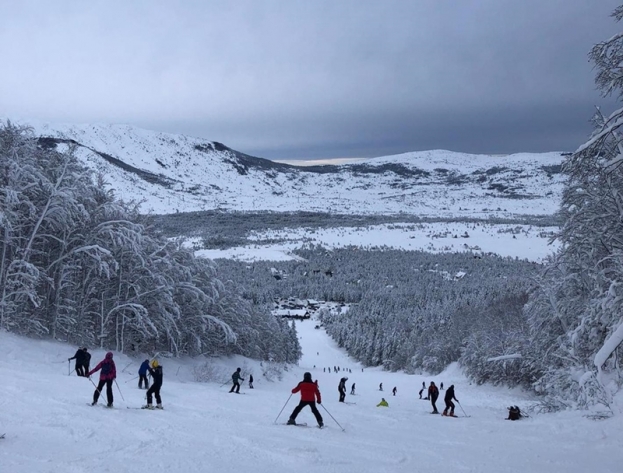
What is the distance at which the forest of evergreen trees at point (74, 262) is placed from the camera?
21.5 meters

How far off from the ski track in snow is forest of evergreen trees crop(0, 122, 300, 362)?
5.66 metres

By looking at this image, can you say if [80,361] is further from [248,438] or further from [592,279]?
[592,279]

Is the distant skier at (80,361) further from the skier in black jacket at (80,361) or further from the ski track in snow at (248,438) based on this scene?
the ski track in snow at (248,438)

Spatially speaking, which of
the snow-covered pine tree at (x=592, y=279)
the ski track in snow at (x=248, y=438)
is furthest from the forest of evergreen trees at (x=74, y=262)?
the snow-covered pine tree at (x=592, y=279)

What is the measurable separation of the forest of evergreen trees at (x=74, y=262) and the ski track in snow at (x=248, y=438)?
5662 millimetres

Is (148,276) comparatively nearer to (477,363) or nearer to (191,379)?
(191,379)

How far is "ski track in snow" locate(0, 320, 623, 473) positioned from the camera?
8.62 m

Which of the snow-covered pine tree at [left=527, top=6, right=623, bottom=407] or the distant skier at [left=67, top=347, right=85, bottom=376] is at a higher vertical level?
the snow-covered pine tree at [left=527, top=6, right=623, bottom=407]

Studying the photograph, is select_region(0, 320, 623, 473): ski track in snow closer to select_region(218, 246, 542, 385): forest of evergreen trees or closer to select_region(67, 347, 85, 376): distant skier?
select_region(67, 347, 85, 376): distant skier

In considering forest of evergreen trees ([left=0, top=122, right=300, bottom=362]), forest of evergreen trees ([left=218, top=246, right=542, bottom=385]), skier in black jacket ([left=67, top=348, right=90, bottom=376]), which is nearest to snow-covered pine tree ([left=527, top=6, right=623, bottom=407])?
forest of evergreen trees ([left=218, top=246, right=542, bottom=385])

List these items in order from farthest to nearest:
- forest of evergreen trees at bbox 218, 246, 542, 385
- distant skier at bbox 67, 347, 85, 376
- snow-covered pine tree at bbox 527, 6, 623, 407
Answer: forest of evergreen trees at bbox 218, 246, 542, 385 < distant skier at bbox 67, 347, 85, 376 < snow-covered pine tree at bbox 527, 6, 623, 407

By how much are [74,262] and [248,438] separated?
55.5 ft

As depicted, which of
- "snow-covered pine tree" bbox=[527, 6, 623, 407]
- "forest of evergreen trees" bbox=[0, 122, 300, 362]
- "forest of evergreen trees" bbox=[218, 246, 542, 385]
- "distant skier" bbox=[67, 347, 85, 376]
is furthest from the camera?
"forest of evergreen trees" bbox=[218, 246, 542, 385]

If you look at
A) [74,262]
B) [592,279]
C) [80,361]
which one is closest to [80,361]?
[80,361]
